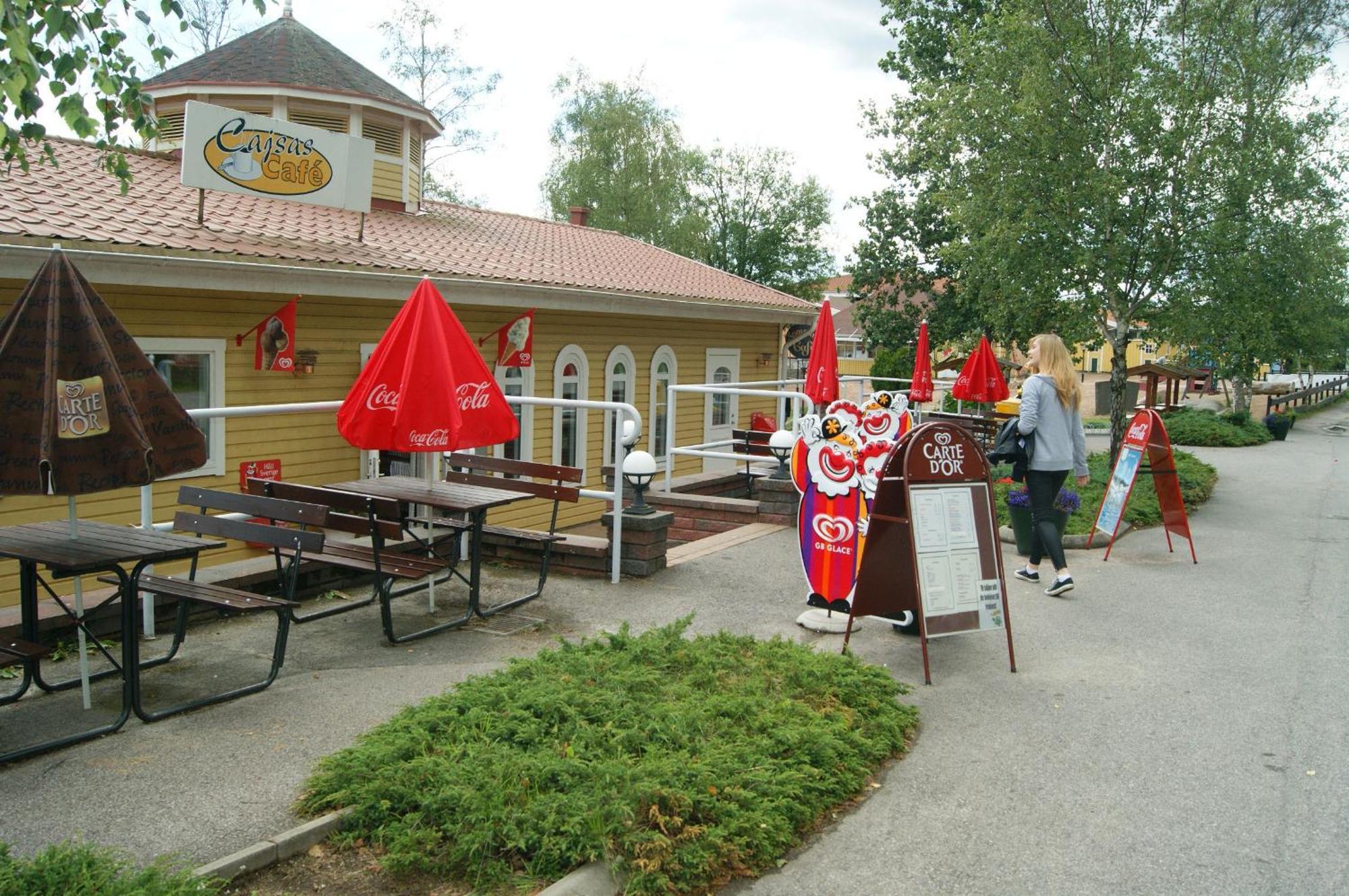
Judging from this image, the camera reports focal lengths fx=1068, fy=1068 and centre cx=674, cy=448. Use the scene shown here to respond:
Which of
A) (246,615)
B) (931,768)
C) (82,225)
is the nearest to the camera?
(931,768)

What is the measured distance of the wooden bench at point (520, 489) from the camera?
7.14 m

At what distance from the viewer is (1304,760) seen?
484 centimetres

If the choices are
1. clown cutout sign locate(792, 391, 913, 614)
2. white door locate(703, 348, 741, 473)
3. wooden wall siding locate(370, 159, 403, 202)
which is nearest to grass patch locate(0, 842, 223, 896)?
clown cutout sign locate(792, 391, 913, 614)

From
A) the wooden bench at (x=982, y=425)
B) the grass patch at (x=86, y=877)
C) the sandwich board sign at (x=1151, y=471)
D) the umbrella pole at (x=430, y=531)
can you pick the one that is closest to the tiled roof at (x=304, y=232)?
the wooden bench at (x=982, y=425)

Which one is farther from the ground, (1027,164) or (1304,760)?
(1027,164)

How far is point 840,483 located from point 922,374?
32.8 ft

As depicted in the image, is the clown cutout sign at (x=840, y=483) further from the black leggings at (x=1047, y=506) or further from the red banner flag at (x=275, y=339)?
the red banner flag at (x=275, y=339)

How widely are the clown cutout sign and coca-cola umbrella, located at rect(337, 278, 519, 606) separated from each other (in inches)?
76.2

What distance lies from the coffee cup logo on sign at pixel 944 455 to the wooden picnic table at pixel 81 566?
3753mm

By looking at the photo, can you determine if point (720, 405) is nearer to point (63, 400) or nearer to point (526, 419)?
point (526, 419)

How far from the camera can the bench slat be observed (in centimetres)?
746

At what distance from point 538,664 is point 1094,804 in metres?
2.61

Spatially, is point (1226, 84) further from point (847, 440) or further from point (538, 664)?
point (538, 664)

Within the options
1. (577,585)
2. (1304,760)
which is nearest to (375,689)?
(577,585)
